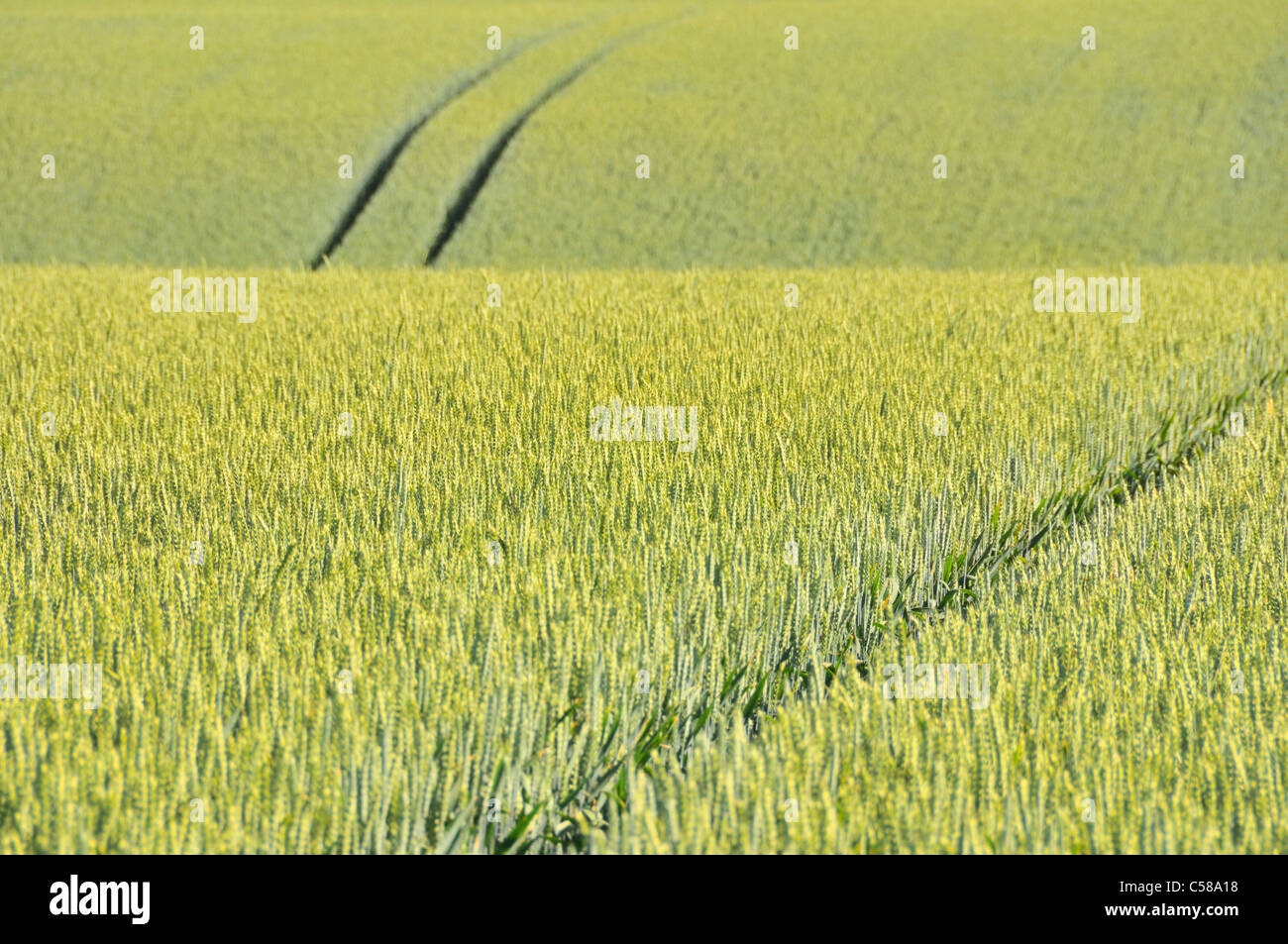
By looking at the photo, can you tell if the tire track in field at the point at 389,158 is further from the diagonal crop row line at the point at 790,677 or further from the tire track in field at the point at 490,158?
the diagonal crop row line at the point at 790,677

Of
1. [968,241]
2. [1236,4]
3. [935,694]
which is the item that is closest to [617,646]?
[935,694]

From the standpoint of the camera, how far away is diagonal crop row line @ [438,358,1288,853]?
1.76 m

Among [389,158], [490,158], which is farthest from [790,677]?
[389,158]

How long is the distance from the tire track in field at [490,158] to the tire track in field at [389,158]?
115 centimetres

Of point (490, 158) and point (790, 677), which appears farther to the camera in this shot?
point (490, 158)

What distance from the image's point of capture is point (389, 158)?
58.8 ft

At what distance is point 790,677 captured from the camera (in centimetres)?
234

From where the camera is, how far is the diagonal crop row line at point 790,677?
1.76 meters

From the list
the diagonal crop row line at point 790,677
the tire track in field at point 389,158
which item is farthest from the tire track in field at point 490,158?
the diagonal crop row line at point 790,677

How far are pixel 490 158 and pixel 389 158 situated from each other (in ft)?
4.86

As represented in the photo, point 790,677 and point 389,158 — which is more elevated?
point 389,158

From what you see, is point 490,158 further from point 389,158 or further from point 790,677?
point 790,677

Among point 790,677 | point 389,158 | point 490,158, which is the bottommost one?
point 790,677

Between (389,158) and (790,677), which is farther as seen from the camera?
(389,158)
